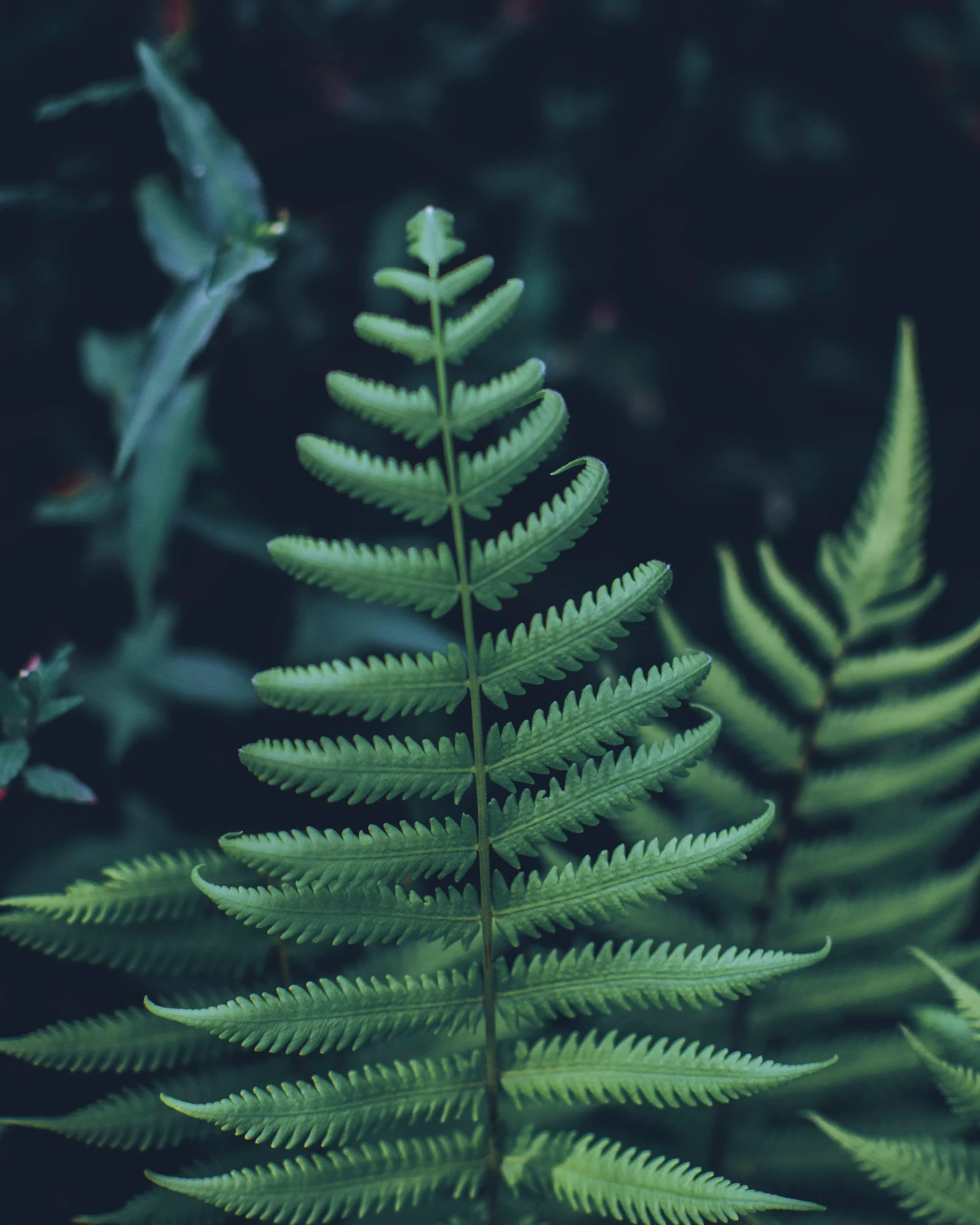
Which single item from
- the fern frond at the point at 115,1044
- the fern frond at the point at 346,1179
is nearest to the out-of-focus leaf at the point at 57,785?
the fern frond at the point at 115,1044

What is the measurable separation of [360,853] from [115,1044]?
0.98 feet

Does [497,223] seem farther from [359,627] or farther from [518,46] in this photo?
[359,627]

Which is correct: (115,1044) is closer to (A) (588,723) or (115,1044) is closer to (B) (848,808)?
(A) (588,723)

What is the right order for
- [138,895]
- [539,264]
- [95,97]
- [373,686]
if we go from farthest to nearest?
[539,264]
[95,97]
[138,895]
[373,686]

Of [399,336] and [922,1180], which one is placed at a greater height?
[399,336]

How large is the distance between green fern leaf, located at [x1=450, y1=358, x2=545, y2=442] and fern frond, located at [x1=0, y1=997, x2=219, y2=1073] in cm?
50

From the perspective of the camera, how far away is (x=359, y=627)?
1179 mm

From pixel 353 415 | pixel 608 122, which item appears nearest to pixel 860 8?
pixel 608 122

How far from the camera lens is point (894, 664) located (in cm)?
94

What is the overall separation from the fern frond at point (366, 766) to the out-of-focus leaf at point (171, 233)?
60 cm

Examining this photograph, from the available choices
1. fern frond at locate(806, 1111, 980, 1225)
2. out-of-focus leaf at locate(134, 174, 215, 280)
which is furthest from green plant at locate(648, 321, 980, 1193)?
out-of-focus leaf at locate(134, 174, 215, 280)

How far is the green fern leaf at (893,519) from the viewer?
89 cm

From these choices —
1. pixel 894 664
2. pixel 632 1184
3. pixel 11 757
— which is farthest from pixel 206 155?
pixel 632 1184

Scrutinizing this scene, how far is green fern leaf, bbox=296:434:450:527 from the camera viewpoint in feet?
2.00
